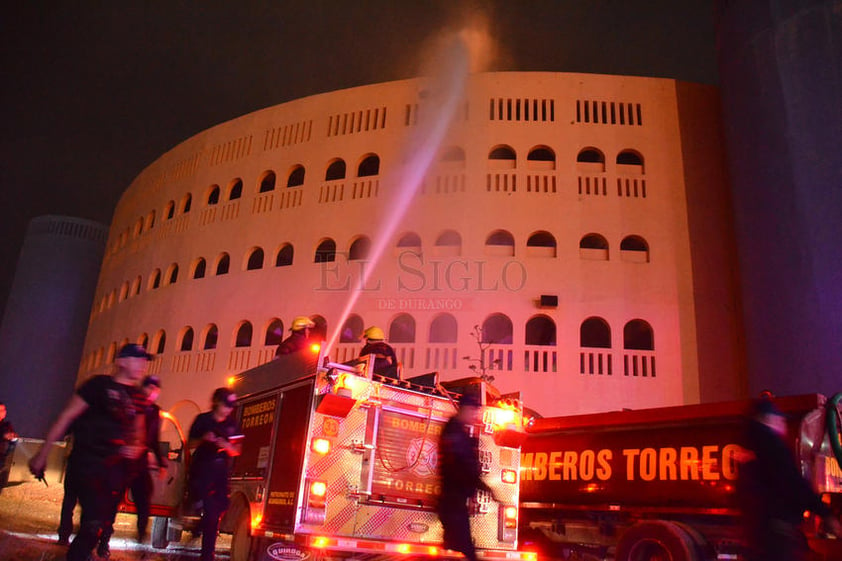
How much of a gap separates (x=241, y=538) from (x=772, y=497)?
523 cm

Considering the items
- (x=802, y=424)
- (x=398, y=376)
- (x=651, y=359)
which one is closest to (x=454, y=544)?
(x=398, y=376)

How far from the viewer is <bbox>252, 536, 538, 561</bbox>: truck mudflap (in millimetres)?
6695

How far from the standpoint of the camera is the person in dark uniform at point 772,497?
15.3ft

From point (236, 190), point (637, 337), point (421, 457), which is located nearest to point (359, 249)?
point (236, 190)

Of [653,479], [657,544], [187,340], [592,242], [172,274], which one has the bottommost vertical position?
[657,544]

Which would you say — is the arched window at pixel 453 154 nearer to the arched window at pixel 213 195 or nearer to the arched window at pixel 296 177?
the arched window at pixel 296 177

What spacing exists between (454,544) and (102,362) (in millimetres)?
28610

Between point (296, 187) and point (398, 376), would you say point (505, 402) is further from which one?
point (296, 187)

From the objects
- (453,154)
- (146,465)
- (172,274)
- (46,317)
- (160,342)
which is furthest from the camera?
(46,317)

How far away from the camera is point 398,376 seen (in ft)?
27.1

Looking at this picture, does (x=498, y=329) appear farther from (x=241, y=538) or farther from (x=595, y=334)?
(x=241, y=538)

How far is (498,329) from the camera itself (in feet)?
74.4

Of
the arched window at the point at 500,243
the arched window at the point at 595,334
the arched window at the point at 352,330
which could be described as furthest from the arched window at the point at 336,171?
the arched window at the point at 595,334

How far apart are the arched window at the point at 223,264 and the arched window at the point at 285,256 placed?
7.70ft
